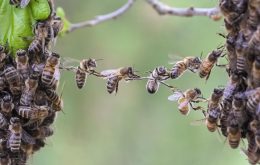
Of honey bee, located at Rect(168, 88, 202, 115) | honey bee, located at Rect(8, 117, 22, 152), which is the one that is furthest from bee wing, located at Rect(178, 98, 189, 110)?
honey bee, located at Rect(8, 117, 22, 152)

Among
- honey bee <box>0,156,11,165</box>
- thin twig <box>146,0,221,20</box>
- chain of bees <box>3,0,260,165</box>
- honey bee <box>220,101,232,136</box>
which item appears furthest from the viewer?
thin twig <box>146,0,221,20</box>

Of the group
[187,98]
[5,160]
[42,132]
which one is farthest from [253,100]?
[5,160]

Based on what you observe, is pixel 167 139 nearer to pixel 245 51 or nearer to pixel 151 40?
pixel 151 40

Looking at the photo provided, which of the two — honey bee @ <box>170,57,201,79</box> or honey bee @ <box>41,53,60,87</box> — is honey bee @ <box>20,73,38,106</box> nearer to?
honey bee @ <box>41,53,60,87</box>

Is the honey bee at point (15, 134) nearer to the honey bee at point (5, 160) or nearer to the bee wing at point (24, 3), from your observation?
the honey bee at point (5, 160)

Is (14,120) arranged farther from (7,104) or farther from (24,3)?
(24,3)

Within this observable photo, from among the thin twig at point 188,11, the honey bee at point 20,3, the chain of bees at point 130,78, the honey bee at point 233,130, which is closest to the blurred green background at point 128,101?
the thin twig at point 188,11

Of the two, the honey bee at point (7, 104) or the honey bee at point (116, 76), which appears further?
the honey bee at point (116, 76)
